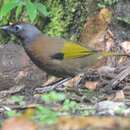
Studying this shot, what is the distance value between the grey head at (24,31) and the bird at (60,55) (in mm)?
54

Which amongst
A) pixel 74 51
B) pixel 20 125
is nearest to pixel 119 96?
pixel 74 51

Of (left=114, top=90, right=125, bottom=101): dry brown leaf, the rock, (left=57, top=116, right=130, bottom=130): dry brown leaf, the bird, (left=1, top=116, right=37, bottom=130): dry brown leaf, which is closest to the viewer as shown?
(left=57, top=116, right=130, bottom=130): dry brown leaf

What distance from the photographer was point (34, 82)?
7.01m

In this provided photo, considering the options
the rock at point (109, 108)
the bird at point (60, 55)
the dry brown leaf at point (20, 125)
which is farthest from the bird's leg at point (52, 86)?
the dry brown leaf at point (20, 125)

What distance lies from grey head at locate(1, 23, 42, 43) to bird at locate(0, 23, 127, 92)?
0.18ft

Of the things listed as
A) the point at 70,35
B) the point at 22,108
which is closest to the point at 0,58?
the point at 70,35

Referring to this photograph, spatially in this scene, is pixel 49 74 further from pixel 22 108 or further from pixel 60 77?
pixel 22 108

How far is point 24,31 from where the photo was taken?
730 cm

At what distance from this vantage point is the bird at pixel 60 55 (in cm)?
682

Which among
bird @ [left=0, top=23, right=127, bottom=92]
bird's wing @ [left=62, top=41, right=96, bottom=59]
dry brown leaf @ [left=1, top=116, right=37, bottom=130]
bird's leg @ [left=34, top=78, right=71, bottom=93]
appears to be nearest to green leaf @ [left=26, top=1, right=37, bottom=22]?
bird @ [left=0, top=23, right=127, bottom=92]

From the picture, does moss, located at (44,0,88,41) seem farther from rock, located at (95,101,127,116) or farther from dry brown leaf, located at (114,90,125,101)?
rock, located at (95,101,127,116)

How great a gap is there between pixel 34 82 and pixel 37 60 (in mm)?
373

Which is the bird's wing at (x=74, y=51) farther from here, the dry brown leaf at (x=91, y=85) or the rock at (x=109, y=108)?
the rock at (x=109, y=108)

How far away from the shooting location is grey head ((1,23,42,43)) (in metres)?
7.18
